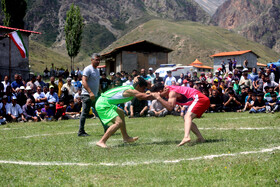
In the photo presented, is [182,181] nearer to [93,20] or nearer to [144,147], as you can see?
[144,147]

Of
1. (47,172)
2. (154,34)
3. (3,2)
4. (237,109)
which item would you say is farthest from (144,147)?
(154,34)

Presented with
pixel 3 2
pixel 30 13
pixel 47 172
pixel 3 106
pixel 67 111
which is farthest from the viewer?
pixel 30 13

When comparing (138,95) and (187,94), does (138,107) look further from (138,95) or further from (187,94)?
(138,95)

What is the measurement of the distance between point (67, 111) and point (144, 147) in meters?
9.82

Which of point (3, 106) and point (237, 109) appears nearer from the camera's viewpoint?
point (3, 106)

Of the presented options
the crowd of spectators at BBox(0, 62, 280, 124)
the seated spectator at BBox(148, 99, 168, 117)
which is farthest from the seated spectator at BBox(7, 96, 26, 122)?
the seated spectator at BBox(148, 99, 168, 117)

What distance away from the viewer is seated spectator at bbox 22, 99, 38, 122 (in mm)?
15789

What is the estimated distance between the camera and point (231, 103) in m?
17.3

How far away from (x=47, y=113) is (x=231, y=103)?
31.2ft

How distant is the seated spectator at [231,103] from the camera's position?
1720 cm

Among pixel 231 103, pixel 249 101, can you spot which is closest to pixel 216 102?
pixel 231 103

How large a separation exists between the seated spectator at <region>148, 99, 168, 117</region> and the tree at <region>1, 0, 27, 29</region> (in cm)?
3813

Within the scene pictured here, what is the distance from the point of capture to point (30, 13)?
598 feet

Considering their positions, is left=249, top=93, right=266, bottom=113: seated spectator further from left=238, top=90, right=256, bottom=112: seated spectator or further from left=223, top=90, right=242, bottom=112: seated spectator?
left=223, top=90, right=242, bottom=112: seated spectator
